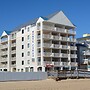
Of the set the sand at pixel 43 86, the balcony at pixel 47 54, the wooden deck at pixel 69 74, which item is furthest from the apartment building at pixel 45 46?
the sand at pixel 43 86

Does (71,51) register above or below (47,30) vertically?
below

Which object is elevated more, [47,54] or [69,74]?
[47,54]

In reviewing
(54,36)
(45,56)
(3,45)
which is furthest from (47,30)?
(3,45)

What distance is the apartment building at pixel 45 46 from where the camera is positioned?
6619 centimetres

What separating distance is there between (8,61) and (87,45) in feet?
81.7

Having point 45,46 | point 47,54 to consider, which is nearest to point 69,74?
point 47,54

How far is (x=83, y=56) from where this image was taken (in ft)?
254

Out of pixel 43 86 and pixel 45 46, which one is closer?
pixel 43 86

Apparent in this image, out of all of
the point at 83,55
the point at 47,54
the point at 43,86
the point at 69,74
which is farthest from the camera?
the point at 83,55

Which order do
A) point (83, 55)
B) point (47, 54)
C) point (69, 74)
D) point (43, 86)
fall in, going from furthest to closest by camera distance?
point (83, 55), point (47, 54), point (69, 74), point (43, 86)

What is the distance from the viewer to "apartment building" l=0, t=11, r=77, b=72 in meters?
66.2

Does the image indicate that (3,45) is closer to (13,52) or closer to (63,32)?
(13,52)

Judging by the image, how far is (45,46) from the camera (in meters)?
66.1

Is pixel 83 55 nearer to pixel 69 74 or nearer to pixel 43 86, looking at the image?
pixel 69 74
